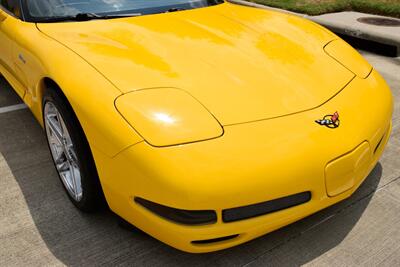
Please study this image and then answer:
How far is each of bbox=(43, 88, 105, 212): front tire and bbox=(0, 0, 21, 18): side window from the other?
769 mm

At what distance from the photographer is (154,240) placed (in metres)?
2.27

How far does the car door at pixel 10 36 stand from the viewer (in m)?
2.90

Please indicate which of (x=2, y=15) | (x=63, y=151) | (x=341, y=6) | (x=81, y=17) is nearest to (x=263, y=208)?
(x=63, y=151)

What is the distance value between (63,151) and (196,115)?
3.18ft

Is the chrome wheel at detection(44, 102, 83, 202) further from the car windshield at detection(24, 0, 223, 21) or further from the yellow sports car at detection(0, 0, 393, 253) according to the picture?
the car windshield at detection(24, 0, 223, 21)

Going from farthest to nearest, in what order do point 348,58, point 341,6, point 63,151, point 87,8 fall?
point 341,6 < point 87,8 < point 348,58 < point 63,151

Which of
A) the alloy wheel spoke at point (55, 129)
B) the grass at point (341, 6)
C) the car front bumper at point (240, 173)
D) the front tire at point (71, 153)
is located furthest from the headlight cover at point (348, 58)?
the grass at point (341, 6)

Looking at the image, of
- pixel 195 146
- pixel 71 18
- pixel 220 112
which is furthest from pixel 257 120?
pixel 71 18

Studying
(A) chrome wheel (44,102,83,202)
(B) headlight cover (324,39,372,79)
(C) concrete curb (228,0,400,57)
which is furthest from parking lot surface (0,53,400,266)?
(C) concrete curb (228,0,400,57)

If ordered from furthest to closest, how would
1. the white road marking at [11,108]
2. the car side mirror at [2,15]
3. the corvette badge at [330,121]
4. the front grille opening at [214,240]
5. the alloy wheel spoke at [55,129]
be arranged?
the white road marking at [11,108], the car side mirror at [2,15], the alloy wheel spoke at [55,129], the corvette badge at [330,121], the front grille opening at [214,240]

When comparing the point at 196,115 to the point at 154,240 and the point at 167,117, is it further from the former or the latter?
the point at 154,240

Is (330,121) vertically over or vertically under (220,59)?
under

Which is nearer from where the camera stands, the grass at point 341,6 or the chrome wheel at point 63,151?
the chrome wheel at point 63,151

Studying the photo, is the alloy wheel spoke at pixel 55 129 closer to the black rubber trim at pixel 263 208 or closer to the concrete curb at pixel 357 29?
the black rubber trim at pixel 263 208
